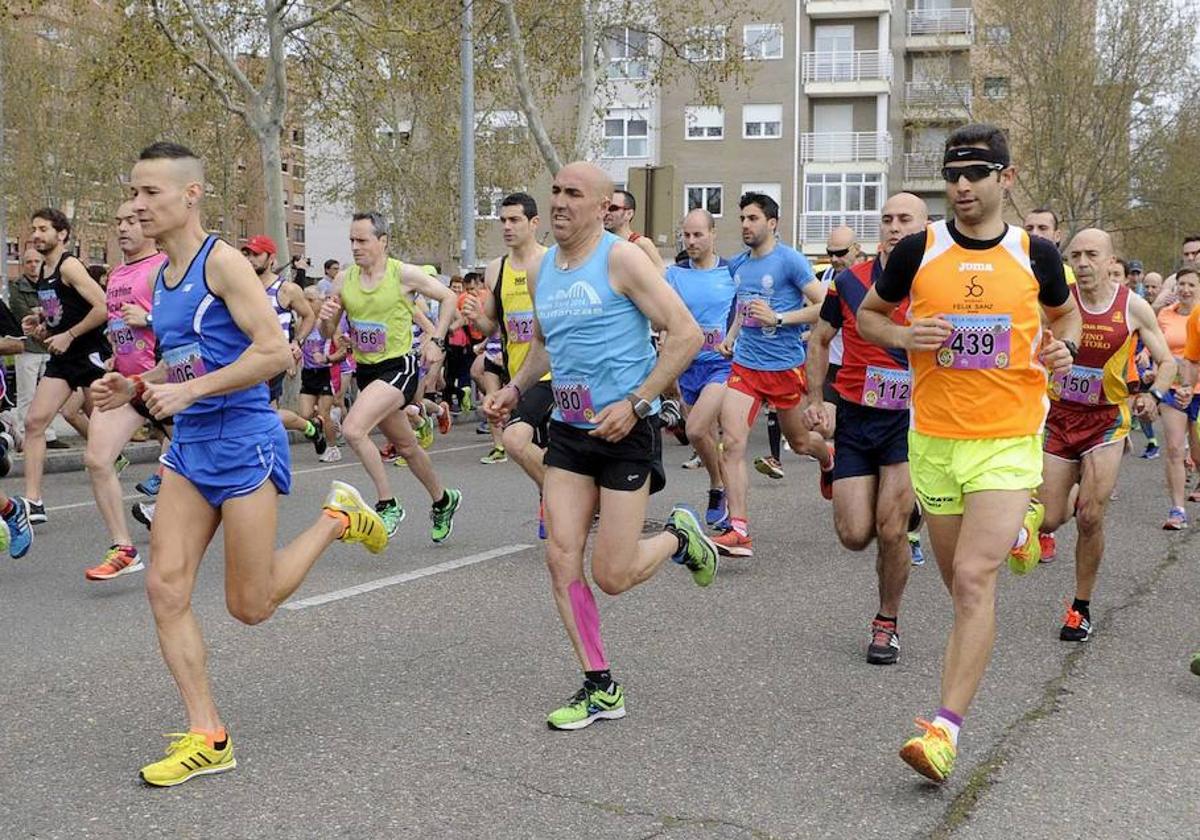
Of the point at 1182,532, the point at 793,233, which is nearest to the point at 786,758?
the point at 1182,532

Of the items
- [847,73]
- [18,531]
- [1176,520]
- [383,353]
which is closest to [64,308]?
[18,531]

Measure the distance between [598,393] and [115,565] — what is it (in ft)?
11.6

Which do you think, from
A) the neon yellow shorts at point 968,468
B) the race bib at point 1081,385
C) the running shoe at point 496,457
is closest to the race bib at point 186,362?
the neon yellow shorts at point 968,468

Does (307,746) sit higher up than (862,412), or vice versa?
(862,412)

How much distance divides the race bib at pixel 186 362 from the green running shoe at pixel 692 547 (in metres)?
1.93

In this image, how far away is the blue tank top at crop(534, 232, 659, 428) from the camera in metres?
4.98

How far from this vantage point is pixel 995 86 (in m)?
42.3

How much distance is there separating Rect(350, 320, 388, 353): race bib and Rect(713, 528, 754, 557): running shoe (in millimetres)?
2594

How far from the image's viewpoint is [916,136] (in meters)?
56.2

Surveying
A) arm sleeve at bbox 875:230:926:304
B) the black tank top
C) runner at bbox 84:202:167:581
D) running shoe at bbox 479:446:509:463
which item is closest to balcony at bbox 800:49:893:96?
running shoe at bbox 479:446:509:463

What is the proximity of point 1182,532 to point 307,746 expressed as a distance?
7191 millimetres

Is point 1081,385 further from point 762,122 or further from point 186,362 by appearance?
point 762,122

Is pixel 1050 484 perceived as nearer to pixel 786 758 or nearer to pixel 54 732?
pixel 786 758

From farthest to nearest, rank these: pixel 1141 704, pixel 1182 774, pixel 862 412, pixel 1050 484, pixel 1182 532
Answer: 1. pixel 1182 532
2. pixel 1050 484
3. pixel 862 412
4. pixel 1141 704
5. pixel 1182 774
